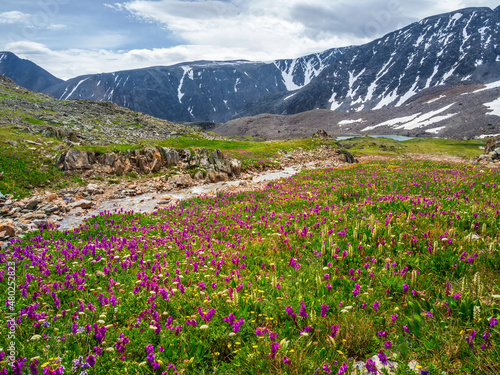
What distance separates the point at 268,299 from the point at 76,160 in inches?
901

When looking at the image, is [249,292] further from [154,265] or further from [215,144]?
[215,144]

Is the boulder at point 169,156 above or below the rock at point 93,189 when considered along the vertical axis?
above

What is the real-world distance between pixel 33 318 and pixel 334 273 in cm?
535

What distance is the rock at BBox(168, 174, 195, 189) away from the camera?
2277 centimetres

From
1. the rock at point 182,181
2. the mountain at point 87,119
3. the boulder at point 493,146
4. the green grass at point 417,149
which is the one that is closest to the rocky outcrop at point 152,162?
the rock at point 182,181

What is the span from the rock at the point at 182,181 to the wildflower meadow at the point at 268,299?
14109 mm

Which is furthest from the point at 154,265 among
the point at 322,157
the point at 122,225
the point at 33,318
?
the point at 322,157

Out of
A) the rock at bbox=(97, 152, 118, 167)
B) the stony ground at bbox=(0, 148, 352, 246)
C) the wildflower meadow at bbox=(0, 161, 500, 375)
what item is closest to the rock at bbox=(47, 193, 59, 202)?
the stony ground at bbox=(0, 148, 352, 246)

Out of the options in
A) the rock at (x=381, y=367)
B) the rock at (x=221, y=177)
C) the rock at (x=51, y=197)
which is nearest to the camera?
the rock at (x=381, y=367)

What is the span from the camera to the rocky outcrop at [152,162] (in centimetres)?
2219

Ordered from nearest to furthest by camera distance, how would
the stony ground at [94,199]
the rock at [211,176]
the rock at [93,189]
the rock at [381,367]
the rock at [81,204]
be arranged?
the rock at [381,367] < the stony ground at [94,199] < the rock at [81,204] < the rock at [93,189] < the rock at [211,176]

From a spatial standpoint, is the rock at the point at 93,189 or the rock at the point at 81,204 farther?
the rock at the point at 93,189

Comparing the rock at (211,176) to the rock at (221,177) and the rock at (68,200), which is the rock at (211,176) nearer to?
the rock at (221,177)

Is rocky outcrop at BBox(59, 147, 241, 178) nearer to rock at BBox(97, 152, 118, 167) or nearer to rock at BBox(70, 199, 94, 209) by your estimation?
rock at BBox(97, 152, 118, 167)
